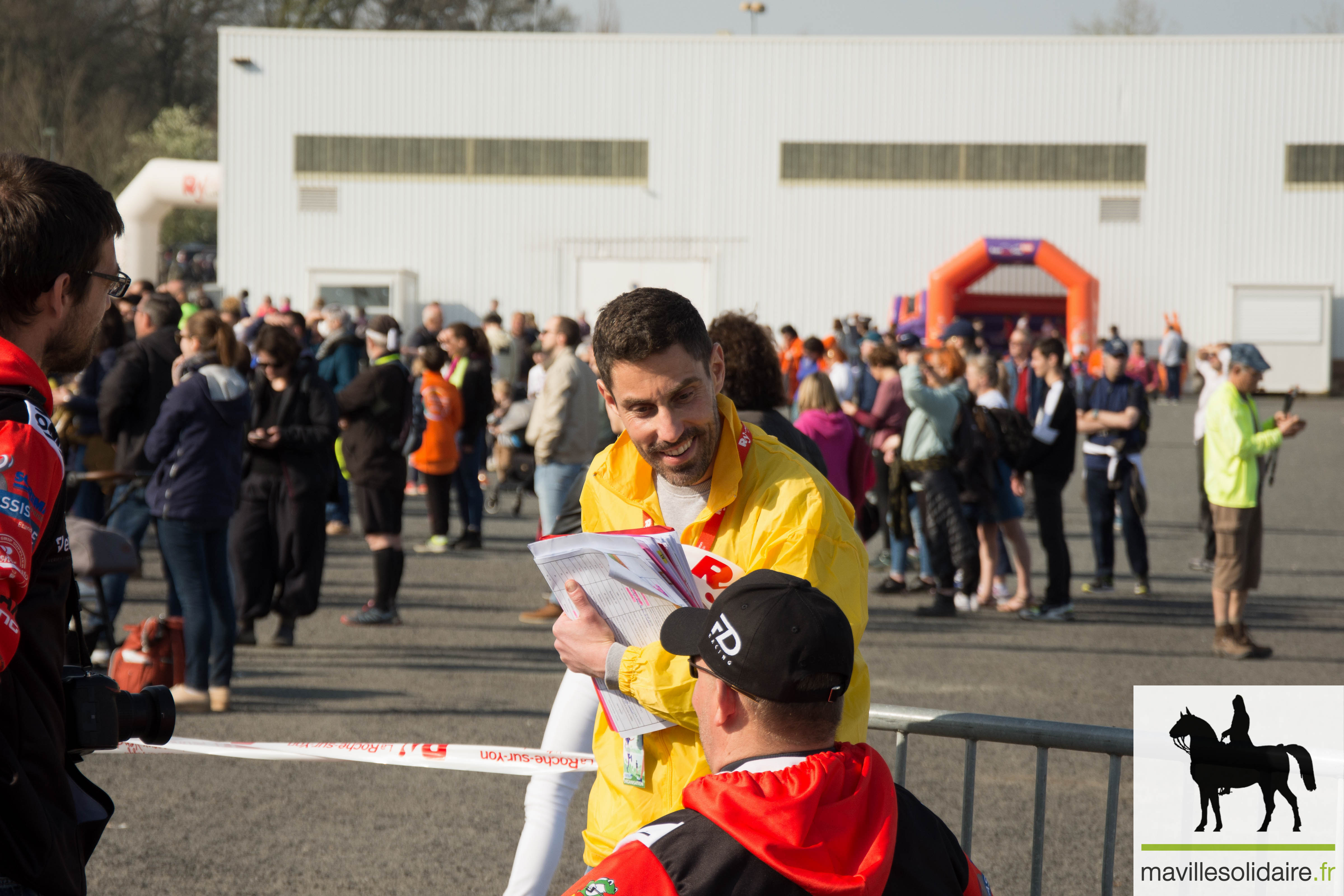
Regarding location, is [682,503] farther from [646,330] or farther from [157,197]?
[157,197]

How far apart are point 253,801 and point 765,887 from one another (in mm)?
4201

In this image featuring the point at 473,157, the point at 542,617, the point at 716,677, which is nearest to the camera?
the point at 716,677

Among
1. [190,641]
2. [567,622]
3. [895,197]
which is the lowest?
[190,641]

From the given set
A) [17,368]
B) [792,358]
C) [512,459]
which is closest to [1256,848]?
[17,368]

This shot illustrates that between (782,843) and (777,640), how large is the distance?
269mm

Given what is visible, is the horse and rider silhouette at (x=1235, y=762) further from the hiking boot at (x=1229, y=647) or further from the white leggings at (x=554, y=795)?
the hiking boot at (x=1229, y=647)

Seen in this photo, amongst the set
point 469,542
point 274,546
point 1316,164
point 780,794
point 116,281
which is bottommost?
point 469,542

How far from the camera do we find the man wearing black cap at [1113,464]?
10461 millimetres

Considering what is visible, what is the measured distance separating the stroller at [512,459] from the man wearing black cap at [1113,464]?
4674 millimetres

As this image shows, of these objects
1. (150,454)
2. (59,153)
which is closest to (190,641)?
(150,454)

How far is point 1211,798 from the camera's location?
9.91 ft

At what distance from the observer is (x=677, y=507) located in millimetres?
2545

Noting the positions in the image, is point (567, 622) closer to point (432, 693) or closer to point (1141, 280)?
point (432, 693)

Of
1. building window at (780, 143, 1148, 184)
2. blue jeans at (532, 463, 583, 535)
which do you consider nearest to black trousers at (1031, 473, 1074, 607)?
blue jeans at (532, 463, 583, 535)
